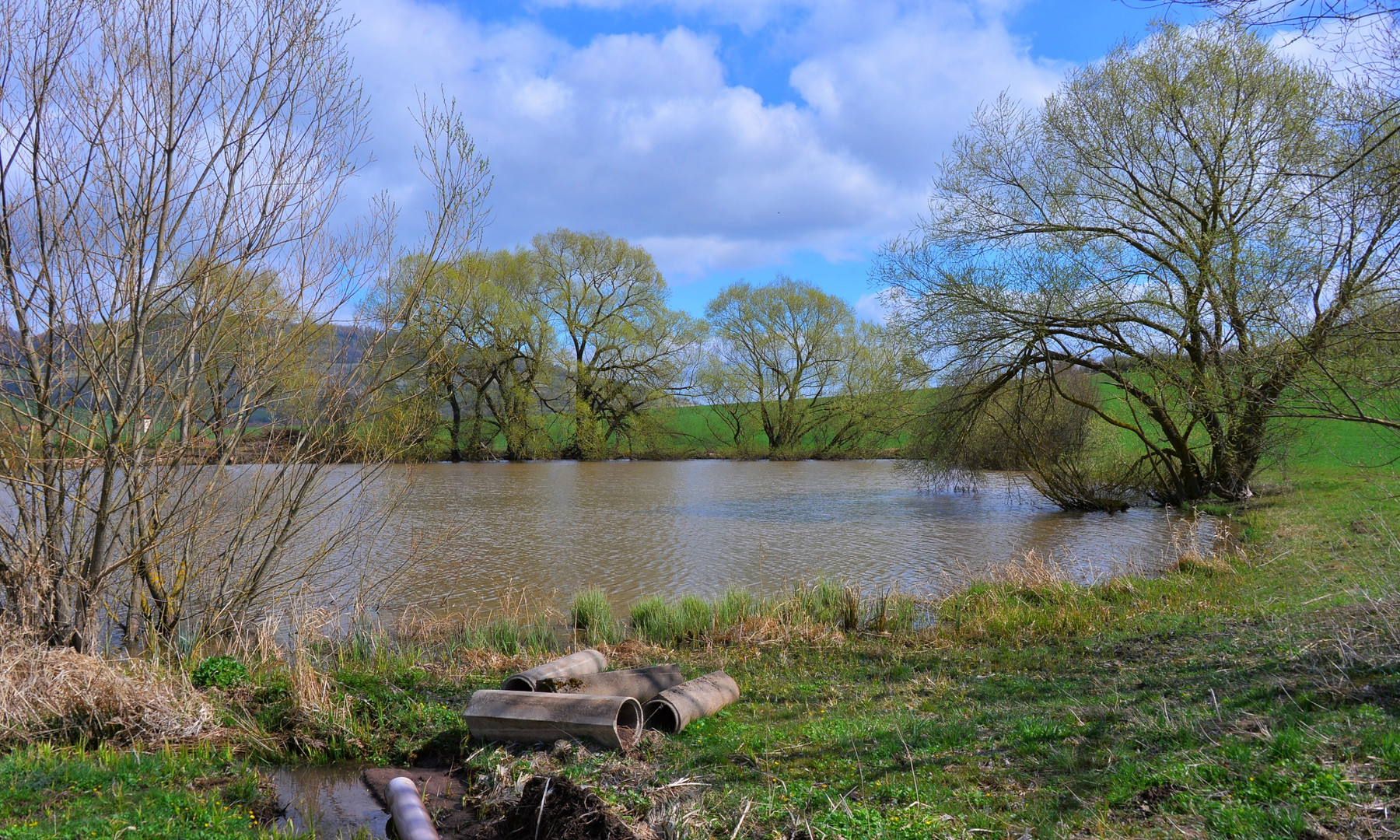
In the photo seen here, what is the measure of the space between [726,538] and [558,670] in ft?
35.6

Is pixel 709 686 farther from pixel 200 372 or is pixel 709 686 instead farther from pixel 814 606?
pixel 200 372

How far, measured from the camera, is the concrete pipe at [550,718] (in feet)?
17.5

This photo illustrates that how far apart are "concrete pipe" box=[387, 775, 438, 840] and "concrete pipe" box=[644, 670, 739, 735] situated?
1815mm

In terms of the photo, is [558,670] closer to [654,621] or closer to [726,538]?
[654,621]

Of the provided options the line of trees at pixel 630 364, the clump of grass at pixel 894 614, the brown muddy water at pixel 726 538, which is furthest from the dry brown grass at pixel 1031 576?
the line of trees at pixel 630 364

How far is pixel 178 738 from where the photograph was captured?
5418 millimetres

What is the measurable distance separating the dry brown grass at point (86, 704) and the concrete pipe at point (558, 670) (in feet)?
6.95

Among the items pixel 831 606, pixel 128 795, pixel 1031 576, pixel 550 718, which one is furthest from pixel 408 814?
pixel 1031 576

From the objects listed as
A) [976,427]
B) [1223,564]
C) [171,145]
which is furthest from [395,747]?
[976,427]

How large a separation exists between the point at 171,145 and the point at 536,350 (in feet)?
127

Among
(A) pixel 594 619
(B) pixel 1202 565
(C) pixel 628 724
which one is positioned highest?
(B) pixel 1202 565

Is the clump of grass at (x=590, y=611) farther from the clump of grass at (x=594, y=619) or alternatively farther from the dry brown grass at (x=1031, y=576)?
the dry brown grass at (x=1031, y=576)

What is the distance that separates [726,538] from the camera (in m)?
17.3

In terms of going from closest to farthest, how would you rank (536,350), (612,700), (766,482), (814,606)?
(612,700) → (814,606) → (766,482) → (536,350)
